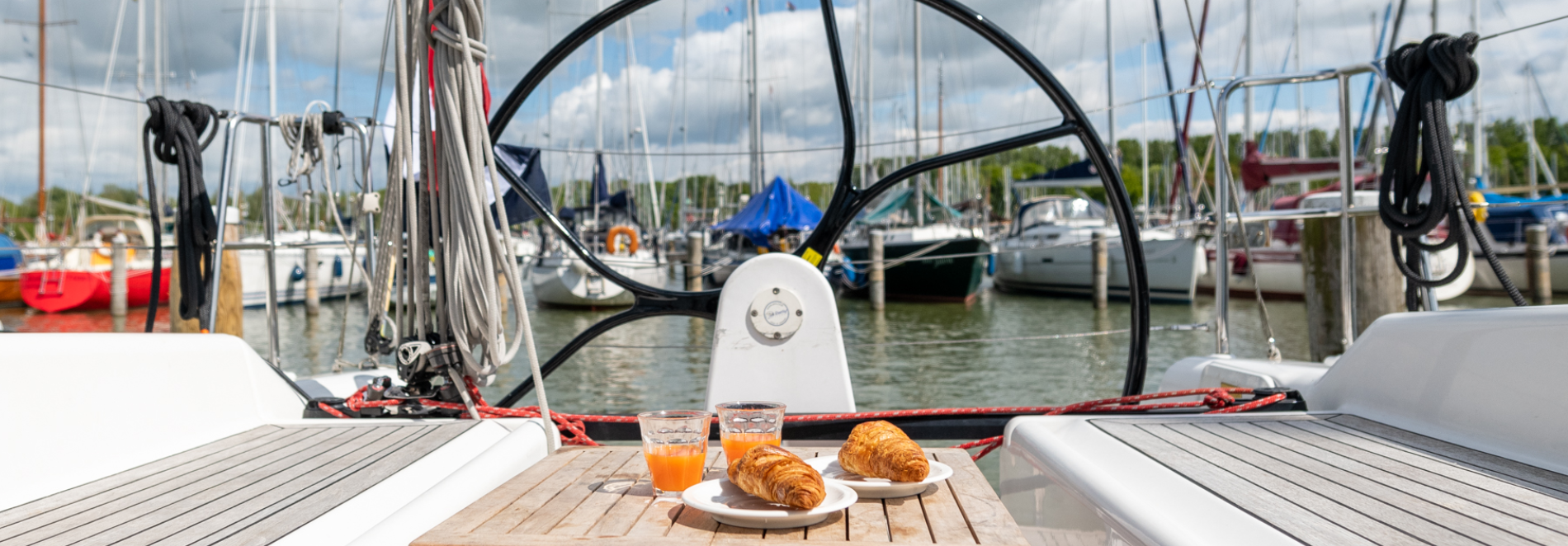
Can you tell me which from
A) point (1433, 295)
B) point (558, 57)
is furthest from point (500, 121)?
point (1433, 295)

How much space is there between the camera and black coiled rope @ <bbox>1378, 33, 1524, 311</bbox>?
222 centimetres

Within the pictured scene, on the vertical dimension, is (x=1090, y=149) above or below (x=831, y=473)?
above

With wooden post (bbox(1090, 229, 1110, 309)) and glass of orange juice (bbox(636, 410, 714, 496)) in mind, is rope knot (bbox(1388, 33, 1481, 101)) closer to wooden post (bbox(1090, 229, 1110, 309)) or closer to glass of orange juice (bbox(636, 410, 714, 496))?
glass of orange juice (bbox(636, 410, 714, 496))

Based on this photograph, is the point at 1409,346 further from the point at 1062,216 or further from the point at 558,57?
the point at 1062,216

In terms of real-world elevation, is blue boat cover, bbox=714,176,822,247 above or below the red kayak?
above

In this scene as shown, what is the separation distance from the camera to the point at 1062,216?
1692 cm

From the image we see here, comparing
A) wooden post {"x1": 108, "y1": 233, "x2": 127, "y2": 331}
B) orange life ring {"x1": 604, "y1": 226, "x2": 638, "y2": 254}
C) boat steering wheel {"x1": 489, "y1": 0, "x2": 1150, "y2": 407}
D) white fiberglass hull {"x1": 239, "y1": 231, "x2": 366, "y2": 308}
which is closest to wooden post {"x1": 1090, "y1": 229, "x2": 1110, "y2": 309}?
orange life ring {"x1": 604, "y1": 226, "x2": 638, "y2": 254}

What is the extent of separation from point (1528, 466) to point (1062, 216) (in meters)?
16.1

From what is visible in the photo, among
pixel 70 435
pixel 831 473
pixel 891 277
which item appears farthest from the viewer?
pixel 891 277

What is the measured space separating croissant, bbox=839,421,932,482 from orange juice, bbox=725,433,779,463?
10cm

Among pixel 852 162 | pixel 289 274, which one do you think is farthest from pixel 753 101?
pixel 852 162

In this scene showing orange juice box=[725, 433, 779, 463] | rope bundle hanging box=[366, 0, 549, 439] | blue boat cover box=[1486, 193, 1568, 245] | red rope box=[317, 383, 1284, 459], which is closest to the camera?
orange juice box=[725, 433, 779, 463]

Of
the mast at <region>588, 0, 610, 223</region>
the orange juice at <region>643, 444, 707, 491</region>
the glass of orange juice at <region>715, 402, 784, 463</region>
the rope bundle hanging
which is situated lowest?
the orange juice at <region>643, 444, 707, 491</region>

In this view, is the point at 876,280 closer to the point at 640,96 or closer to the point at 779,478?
the point at 640,96
